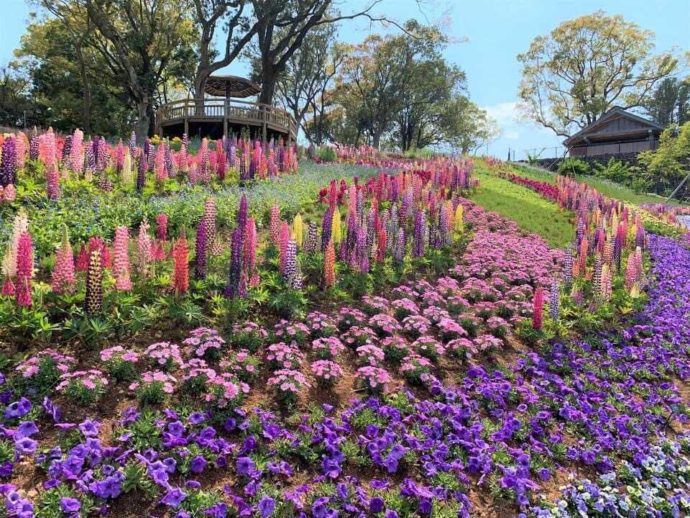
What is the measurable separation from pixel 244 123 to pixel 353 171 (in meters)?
8.73

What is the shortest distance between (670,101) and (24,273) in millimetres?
69501

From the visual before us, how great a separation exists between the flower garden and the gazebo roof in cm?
1860

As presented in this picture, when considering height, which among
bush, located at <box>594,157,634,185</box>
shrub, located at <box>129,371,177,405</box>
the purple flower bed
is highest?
bush, located at <box>594,157,634,185</box>

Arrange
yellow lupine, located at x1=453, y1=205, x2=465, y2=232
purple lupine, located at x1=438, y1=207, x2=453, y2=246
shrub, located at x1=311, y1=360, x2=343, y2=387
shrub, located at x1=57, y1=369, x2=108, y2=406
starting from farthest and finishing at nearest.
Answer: yellow lupine, located at x1=453, y1=205, x2=465, y2=232, purple lupine, located at x1=438, y1=207, x2=453, y2=246, shrub, located at x1=311, y1=360, x2=343, y2=387, shrub, located at x1=57, y1=369, x2=108, y2=406

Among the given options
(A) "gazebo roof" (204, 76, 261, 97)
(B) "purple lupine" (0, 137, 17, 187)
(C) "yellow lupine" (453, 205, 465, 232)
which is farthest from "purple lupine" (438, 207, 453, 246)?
(A) "gazebo roof" (204, 76, 261, 97)

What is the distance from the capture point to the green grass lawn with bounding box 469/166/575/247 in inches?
482

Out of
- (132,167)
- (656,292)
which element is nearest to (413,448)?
(656,292)

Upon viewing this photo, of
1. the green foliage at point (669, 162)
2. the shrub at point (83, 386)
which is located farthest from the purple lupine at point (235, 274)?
the green foliage at point (669, 162)

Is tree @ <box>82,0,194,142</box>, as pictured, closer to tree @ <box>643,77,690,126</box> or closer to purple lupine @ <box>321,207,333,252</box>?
purple lupine @ <box>321,207,333,252</box>

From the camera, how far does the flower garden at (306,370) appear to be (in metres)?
3.60

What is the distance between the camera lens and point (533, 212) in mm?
14406

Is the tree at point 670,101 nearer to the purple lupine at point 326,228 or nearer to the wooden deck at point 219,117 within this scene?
the wooden deck at point 219,117

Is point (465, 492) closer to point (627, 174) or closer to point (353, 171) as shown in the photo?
point (353, 171)

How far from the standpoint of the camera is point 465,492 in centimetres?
399
